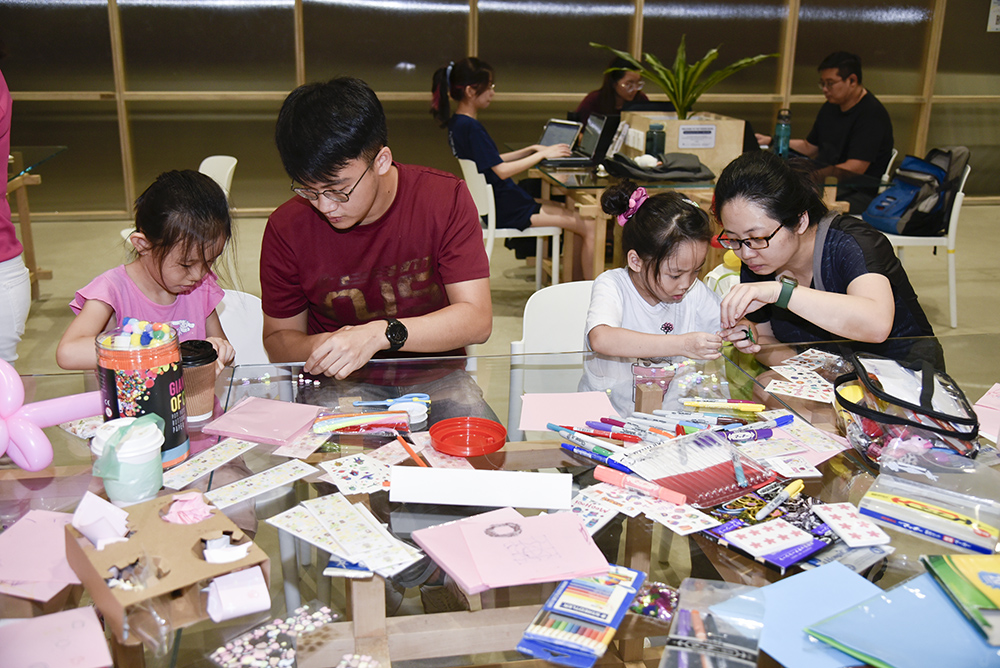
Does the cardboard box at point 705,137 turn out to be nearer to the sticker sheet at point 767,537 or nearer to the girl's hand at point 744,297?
the girl's hand at point 744,297

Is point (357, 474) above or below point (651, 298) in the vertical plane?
below

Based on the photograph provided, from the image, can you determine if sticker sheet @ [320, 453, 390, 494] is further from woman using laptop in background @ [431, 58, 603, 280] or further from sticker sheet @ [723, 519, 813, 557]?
woman using laptop in background @ [431, 58, 603, 280]

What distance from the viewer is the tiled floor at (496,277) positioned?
379cm

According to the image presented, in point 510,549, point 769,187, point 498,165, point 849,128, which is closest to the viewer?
point 510,549

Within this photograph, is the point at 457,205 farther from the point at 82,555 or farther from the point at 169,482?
the point at 82,555

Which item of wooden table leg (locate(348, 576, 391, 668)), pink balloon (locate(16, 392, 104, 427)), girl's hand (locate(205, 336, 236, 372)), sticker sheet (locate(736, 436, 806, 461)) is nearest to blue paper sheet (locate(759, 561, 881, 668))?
sticker sheet (locate(736, 436, 806, 461))

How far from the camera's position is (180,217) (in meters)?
1.75

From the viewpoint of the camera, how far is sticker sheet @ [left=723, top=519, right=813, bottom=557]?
3.43 feet

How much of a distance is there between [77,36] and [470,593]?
6.13m

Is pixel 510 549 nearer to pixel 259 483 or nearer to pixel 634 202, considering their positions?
pixel 259 483

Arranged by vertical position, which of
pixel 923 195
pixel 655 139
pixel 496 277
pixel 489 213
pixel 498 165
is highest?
pixel 655 139

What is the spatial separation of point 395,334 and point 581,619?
880 mm

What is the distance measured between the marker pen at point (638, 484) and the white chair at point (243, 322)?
1155 millimetres

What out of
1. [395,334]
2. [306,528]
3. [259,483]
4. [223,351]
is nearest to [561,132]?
[395,334]
